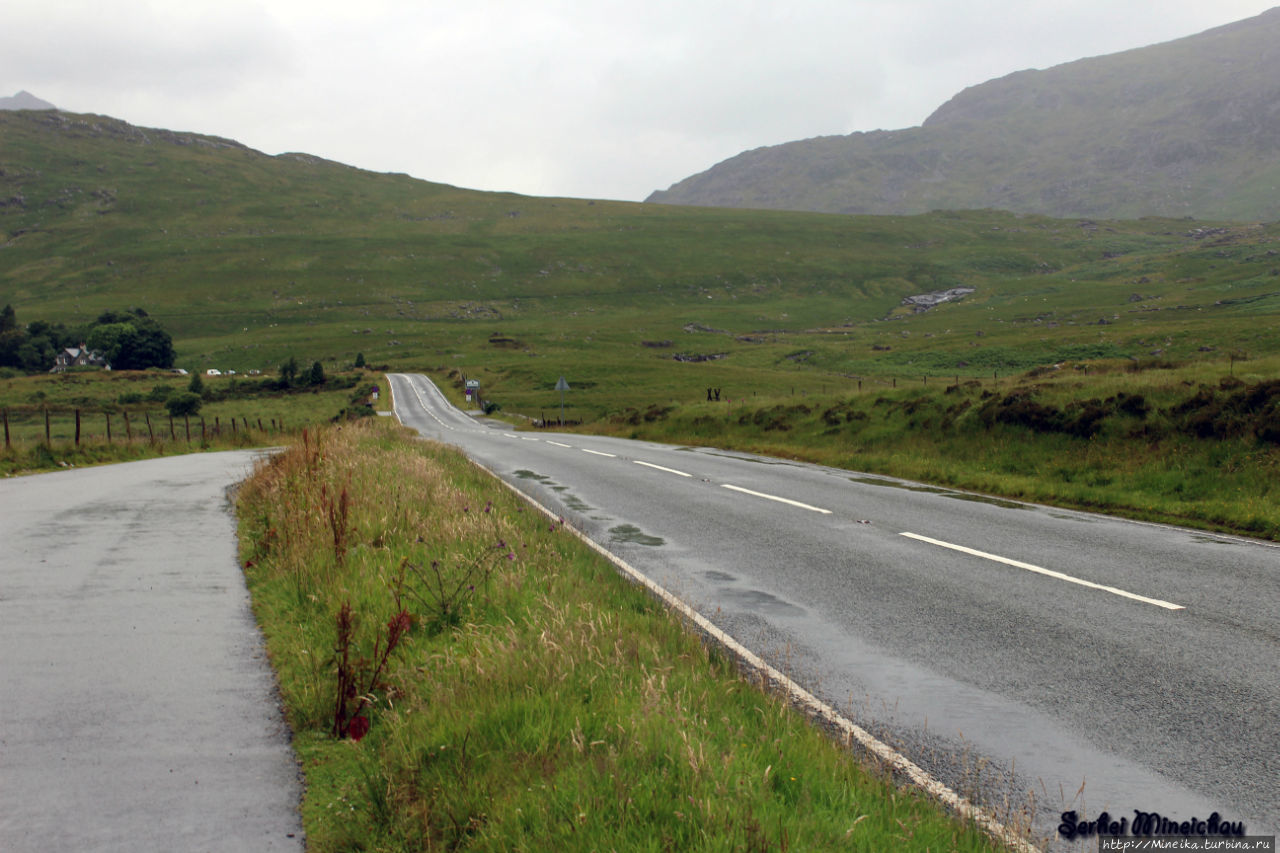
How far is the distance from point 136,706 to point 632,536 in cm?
698

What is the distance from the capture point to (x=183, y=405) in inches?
2840

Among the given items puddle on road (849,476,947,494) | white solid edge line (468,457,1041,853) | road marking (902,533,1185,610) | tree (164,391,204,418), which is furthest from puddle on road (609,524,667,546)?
tree (164,391,204,418)

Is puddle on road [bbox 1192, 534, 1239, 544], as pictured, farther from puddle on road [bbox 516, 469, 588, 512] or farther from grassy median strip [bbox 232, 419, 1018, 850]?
puddle on road [bbox 516, 469, 588, 512]

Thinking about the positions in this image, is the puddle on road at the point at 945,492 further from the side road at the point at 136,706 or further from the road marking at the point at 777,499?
the side road at the point at 136,706

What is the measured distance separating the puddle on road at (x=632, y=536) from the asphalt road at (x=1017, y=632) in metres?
0.04

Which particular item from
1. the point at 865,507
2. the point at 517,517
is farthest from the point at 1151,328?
the point at 517,517

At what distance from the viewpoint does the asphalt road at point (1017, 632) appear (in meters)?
4.38

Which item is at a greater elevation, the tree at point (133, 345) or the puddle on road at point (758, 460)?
the tree at point (133, 345)

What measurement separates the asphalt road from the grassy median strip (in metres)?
0.92

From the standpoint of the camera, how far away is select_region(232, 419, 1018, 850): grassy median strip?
3.36m

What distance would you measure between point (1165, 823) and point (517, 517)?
27.3ft

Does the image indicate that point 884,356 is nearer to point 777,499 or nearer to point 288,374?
point 288,374

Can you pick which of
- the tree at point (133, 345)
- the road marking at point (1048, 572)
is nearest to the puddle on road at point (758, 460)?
the road marking at point (1048, 572)

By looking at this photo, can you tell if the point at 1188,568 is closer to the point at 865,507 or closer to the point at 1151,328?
the point at 865,507
